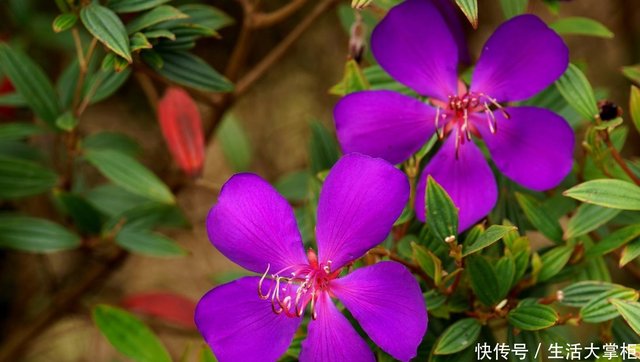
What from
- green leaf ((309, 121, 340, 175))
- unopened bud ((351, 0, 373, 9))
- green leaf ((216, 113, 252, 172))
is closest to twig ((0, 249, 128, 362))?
green leaf ((216, 113, 252, 172))

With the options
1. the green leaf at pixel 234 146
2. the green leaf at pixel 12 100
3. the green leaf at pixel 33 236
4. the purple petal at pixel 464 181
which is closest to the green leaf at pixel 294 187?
the green leaf at pixel 234 146

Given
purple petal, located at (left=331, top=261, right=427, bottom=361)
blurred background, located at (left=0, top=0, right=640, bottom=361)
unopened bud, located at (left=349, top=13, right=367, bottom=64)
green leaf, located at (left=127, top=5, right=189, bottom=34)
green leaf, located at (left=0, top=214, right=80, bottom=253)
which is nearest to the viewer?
purple petal, located at (left=331, top=261, right=427, bottom=361)

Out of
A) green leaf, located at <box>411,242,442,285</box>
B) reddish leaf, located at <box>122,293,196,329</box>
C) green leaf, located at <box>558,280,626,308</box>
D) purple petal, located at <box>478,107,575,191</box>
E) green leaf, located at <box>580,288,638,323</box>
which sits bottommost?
reddish leaf, located at <box>122,293,196,329</box>

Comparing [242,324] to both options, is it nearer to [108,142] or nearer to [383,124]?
[383,124]

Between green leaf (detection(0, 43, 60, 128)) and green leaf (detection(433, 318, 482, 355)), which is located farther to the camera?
green leaf (detection(0, 43, 60, 128))

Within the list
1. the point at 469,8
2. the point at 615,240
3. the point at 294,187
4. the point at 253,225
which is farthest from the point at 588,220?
the point at 294,187

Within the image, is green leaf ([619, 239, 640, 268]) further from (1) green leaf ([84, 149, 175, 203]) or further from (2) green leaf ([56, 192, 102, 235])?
(2) green leaf ([56, 192, 102, 235])

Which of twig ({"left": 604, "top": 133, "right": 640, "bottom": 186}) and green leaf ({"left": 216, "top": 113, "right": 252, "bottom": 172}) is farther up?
twig ({"left": 604, "top": 133, "right": 640, "bottom": 186})
